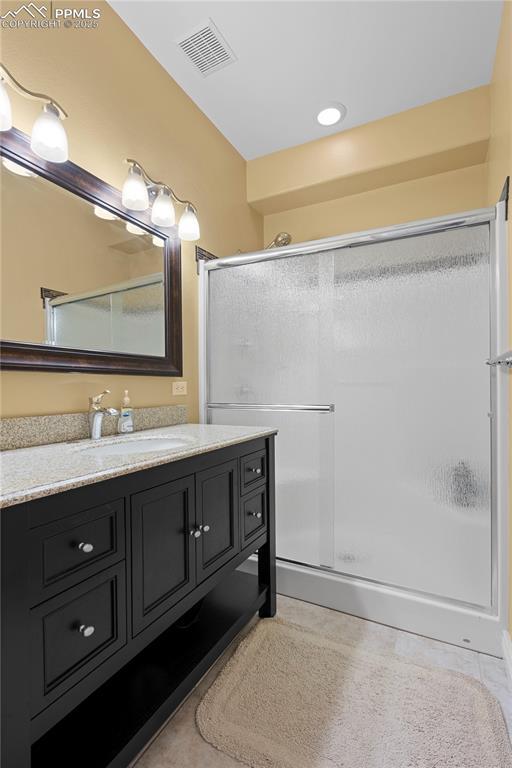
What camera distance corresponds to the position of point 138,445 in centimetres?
150

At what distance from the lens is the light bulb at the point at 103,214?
60.7 inches

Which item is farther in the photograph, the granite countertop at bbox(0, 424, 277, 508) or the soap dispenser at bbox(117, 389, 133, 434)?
the soap dispenser at bbox(117, 389, 133, 434)

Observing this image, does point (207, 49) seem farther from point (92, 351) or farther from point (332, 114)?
point (92, 351)

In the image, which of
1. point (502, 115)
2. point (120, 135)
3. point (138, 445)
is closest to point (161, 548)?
point (138, 445)

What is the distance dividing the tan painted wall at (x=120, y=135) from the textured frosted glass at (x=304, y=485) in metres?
0.59

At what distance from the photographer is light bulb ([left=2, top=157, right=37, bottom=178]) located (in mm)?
1204

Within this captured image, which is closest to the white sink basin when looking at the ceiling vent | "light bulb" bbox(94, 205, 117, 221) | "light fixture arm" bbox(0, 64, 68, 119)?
"light bulb" bbox(94, 205, 117, 221)

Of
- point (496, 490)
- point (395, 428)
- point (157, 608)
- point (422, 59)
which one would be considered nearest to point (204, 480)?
point (157, 608)

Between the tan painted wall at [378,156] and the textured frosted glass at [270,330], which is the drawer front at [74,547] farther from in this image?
the tan painted wall at [378,156]

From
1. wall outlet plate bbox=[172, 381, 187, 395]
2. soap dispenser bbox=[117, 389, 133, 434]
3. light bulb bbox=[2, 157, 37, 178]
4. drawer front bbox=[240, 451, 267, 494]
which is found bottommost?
drawer front bbox=[240, 451, 267, 494]

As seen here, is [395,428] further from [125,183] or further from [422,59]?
[422,59]

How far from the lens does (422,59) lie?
186cm

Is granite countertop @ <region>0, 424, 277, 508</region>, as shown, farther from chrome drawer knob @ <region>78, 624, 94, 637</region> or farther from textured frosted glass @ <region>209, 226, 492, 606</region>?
textured frosted glass @ <region>209, 226, 492, 606</region>

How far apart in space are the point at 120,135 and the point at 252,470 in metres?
1.63
